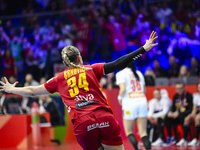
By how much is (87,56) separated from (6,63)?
→ 3.47 m

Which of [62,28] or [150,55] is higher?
[62,28]

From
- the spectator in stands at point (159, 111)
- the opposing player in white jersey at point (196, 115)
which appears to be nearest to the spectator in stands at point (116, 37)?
the spectator in stands at point (159, 111)

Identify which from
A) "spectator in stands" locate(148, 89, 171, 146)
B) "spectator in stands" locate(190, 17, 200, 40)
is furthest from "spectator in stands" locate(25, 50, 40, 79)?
"spectator in stands" locate(190, 17, 200, 40)

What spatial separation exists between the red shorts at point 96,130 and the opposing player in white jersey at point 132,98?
9.30 feet

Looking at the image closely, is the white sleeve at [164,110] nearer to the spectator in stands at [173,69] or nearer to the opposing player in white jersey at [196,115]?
the opposing player in white jersey at [196,115]

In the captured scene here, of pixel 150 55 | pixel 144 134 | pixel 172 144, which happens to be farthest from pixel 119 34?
Result: pixel 144 134

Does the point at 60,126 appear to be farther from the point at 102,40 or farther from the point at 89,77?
the point at 89,77

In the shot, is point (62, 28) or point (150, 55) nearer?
point (150, 55)

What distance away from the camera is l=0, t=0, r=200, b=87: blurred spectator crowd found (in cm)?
1190

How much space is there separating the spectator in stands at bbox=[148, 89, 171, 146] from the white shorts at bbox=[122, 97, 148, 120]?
9.47ft

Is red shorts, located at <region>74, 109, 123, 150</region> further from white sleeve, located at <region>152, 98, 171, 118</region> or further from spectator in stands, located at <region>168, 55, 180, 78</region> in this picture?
spectator in stands, located at <region>168, 55, 180, 78</region>

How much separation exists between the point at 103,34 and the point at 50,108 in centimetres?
481

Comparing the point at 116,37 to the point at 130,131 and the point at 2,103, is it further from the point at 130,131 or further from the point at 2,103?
the point at 130,131

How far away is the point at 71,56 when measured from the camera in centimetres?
327
